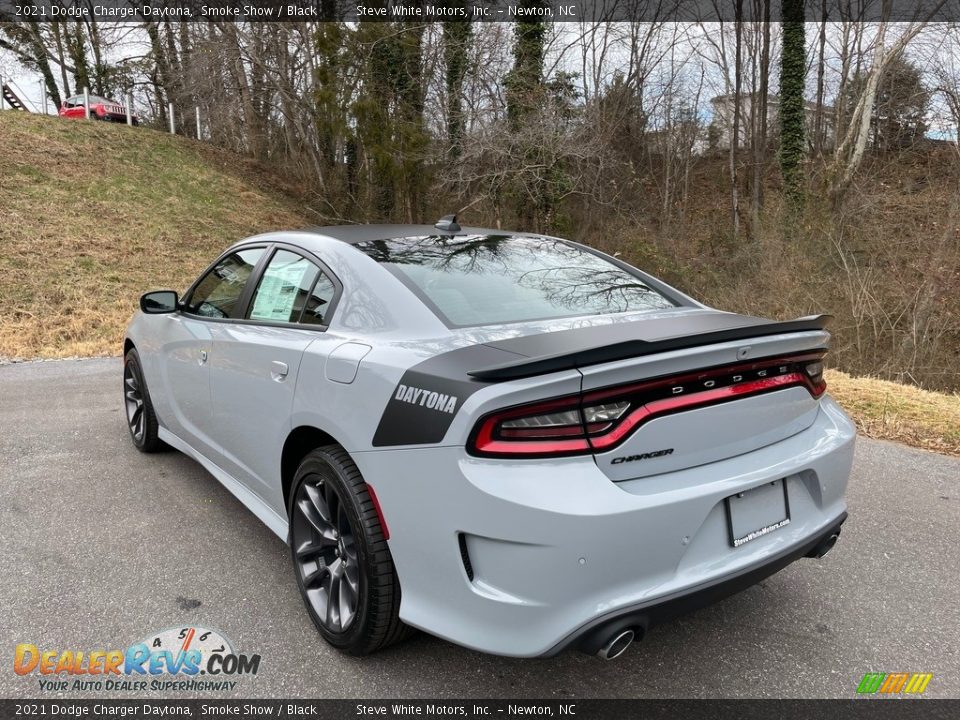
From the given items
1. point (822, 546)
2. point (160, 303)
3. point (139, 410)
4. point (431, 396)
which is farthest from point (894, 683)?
point (139, 410)

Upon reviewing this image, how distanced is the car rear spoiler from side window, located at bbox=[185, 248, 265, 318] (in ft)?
6.05

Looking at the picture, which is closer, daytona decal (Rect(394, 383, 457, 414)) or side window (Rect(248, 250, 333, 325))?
daytona decal (Rect(394, 383, 457, 414))

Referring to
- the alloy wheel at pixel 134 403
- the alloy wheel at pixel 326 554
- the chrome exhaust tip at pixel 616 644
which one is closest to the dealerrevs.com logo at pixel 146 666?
the alloy wheel at pixel 326 554

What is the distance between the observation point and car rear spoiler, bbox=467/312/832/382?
184 centimetres

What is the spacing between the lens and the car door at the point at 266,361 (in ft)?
8.82

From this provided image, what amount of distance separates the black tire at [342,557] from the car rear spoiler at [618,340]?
69cm

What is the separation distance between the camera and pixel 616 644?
1.85m

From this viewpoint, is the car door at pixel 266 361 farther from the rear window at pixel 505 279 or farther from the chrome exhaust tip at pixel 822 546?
the chrome exhaust tip at pixel 822 546

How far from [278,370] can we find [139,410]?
247 centimetres

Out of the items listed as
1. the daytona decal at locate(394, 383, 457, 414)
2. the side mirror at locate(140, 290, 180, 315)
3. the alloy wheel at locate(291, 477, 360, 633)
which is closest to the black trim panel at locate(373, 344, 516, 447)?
the daytona decal at locate(394, 383, 457, 414)
